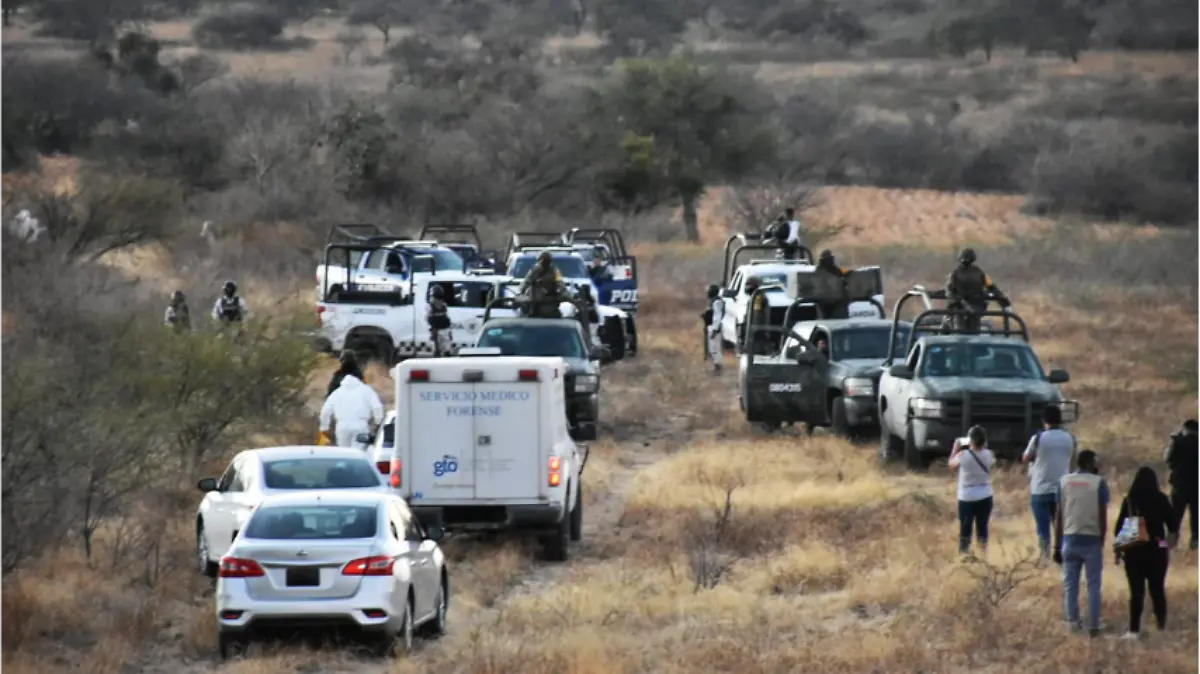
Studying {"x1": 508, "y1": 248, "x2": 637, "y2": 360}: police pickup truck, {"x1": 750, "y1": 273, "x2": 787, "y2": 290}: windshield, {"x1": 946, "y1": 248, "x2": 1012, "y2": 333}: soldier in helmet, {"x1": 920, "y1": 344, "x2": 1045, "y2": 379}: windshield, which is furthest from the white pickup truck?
{"x1": 920, "y1": 344, "x2": 1045, "y2": 379}: windshield

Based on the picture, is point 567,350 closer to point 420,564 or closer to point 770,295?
point 770,295

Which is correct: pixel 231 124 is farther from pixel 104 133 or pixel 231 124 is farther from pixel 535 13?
pixel 535 13

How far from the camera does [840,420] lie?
2686 cm

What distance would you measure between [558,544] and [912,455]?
5.89m

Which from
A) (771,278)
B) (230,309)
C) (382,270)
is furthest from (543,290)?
(382,270)

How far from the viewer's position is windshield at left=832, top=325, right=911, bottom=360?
2723cm

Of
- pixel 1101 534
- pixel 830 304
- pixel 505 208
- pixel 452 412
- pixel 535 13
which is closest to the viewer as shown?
pixel 1101 534

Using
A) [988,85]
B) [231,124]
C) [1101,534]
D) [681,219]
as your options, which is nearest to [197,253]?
[231,124]

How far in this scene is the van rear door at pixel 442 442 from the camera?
19.2 metres

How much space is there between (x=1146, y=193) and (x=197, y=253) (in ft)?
123

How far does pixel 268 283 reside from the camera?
48375mm

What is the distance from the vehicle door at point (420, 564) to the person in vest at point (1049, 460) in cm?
525

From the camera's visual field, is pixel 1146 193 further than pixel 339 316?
Yes

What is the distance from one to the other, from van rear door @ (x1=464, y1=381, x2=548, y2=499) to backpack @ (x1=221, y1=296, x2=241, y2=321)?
30.7 ft
